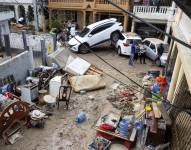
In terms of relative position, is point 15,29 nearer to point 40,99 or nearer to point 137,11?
point 137,11

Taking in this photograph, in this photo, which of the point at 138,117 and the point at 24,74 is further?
the point at 24,74

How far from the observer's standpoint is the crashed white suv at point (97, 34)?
18.3 meters

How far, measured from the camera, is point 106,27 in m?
18.7

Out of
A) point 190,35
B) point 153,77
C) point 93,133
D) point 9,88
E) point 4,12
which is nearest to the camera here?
point 190,35

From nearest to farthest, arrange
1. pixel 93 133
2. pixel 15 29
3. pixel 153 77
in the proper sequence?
pixel 93 133 → pixel 153 77 → pixel 15 29

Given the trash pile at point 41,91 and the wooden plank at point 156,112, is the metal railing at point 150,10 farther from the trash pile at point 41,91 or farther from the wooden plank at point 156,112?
the wooden plank at point 156,112

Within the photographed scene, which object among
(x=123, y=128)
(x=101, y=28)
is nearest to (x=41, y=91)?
(x=123, y=128)

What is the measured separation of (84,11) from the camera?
22828 mm

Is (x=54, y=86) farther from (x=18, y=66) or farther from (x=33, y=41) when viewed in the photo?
(x=33, y=41)

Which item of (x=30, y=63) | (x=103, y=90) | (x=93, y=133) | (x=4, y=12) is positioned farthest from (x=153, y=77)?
(x=4, y=12)

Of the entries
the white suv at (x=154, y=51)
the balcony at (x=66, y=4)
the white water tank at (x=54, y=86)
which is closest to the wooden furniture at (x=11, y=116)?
the white water tank at (x=54, y=86)

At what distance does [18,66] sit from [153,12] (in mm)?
12488

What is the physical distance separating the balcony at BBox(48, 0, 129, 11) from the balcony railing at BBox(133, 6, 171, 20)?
1355mm

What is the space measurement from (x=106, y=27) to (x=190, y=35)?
37.8ft
